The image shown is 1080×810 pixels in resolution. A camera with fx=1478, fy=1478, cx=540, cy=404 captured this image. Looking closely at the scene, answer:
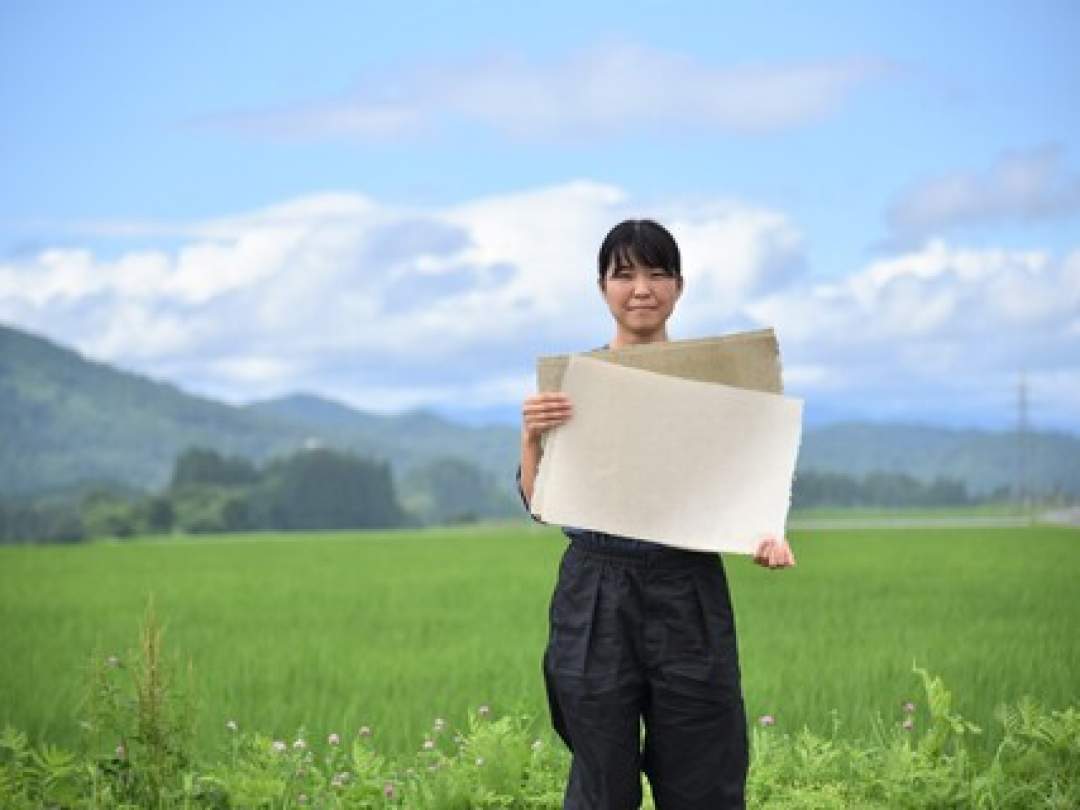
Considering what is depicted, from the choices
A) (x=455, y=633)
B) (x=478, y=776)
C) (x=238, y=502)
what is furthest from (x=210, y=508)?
(x=478, y=776)

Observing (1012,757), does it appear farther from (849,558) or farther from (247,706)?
(849,558)

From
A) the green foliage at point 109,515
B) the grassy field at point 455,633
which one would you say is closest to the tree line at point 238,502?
the green foliage at point 109,515

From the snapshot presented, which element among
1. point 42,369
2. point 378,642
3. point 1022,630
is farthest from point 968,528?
point 42,369

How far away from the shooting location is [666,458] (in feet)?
11.2

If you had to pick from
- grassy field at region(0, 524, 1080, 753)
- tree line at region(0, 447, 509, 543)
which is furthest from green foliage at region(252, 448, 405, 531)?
grassy field at region(0, 524, 1080, 753)

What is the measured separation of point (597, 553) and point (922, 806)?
1953mm

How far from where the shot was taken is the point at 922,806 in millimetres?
4738

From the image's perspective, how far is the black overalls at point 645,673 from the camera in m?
3.38

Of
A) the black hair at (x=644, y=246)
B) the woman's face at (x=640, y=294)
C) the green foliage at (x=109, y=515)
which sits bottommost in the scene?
the green foliage at (x=109, y=515)

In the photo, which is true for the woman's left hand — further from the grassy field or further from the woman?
the grassy field

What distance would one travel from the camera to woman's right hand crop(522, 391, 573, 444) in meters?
3.37

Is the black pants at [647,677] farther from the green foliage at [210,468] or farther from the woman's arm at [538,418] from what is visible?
the green foliage at [210,468]

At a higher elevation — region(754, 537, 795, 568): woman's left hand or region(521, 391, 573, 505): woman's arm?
region(521, 391, 573, 505): woman's arm

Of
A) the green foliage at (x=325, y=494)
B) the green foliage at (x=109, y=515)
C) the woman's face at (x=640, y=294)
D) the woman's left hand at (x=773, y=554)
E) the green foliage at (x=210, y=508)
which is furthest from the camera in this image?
the green foliage at (x=325, y=494)
